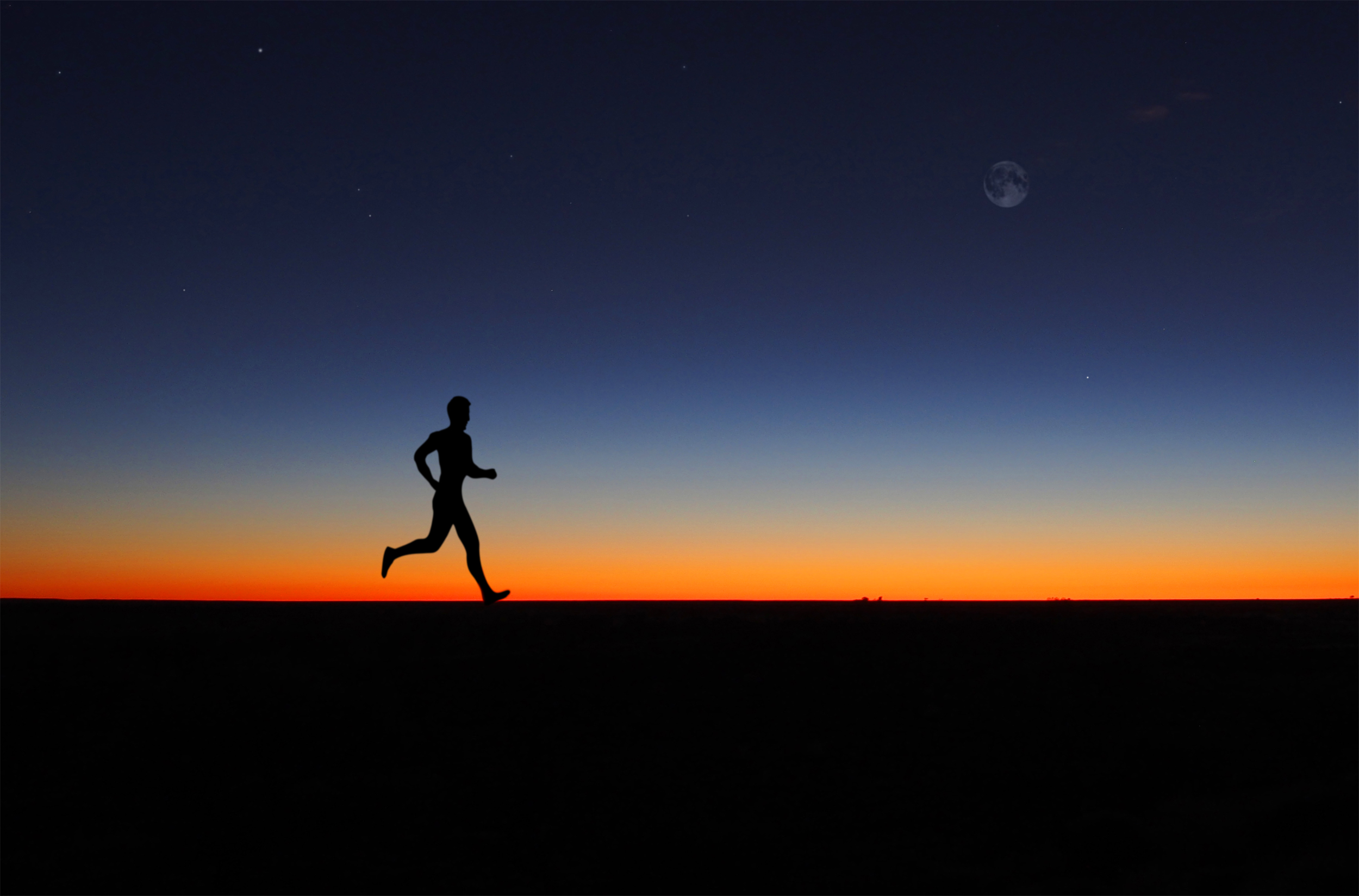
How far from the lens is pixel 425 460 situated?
10328mm

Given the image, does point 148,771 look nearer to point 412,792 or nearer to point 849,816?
point 412,792

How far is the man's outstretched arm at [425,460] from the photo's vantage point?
405 inches

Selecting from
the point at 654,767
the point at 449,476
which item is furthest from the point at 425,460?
the point at 654,767

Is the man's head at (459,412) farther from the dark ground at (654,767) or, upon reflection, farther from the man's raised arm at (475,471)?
the dark ground at (654,767)

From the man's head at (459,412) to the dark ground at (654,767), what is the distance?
2776mm

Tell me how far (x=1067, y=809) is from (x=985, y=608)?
17968mm

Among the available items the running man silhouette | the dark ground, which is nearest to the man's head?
the running man silhouette

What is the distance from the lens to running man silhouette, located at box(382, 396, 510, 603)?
34.0 feet

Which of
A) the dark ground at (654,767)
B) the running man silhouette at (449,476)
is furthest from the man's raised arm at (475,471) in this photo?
the dark ground at (654,767)

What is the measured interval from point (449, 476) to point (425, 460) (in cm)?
32

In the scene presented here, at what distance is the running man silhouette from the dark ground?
1.31 m

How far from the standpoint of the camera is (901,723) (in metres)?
9.10

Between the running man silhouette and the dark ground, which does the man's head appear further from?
the dark ground

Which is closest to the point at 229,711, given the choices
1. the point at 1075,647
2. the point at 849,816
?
the point at 849,816
